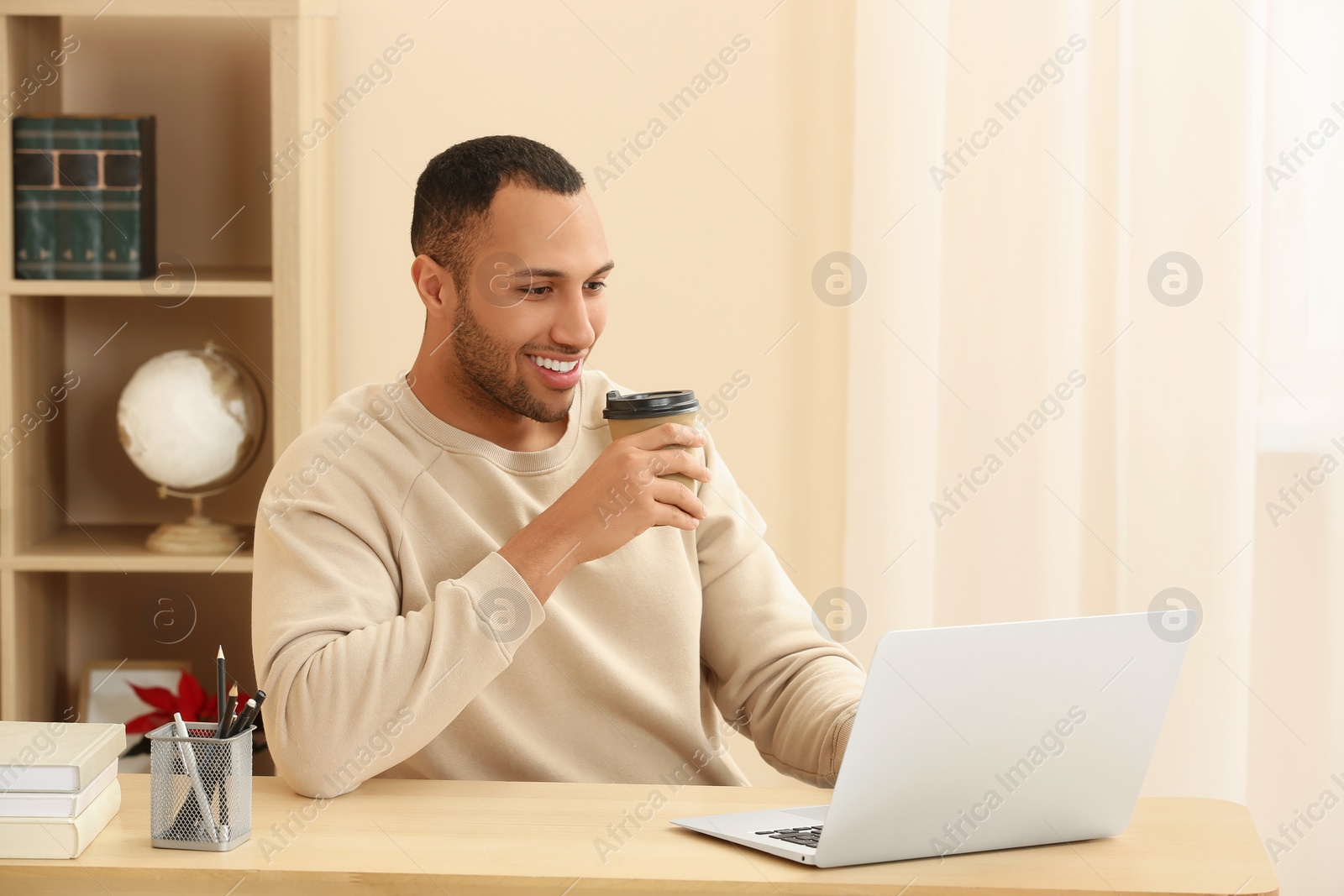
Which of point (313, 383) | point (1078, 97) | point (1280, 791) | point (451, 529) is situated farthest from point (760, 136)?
point (1280, 791)

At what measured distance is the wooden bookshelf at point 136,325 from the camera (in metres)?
2.05

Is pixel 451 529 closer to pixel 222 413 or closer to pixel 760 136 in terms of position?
pixel 222 413

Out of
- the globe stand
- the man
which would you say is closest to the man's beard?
the man

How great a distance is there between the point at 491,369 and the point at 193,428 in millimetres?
893

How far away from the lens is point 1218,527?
2.02 meters

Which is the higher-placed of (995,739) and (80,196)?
(80,196)

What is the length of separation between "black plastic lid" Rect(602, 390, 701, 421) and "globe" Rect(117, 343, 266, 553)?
3.63ft

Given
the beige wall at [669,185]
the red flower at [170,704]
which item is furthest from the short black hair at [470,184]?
the red flower at [170,704]

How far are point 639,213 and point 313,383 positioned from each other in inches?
25.8

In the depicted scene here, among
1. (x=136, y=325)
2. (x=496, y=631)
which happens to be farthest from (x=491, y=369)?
(x=136, y=325)

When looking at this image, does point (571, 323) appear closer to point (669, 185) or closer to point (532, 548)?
point (532, 548)

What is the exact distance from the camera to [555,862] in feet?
2.98

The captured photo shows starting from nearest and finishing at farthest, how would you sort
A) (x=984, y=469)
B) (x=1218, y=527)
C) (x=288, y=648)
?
(x=288, y=648), (x=1218, y=527), (x=984, y=469)

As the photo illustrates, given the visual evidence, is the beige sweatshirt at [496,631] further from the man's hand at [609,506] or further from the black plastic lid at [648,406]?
the black plastic lid at [648,406]
